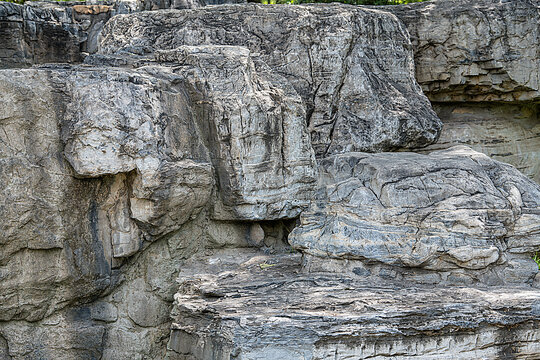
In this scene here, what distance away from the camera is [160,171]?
5070 millimetres

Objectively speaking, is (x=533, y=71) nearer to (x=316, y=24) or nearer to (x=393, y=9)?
(x=393, y=9)

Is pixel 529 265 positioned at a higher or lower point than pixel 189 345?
higher

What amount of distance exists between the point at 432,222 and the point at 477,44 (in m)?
3.52

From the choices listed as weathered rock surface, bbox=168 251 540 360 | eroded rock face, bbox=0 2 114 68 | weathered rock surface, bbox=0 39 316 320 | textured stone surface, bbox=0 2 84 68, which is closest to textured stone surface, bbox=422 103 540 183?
weathered rock surface, bbox=0 39 316 320

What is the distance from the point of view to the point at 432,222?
481 cm

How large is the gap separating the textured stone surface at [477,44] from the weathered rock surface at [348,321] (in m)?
3.67

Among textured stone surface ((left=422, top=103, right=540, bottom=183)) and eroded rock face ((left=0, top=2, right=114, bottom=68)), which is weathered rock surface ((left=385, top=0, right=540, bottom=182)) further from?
eroded rock face ((left=0, top=2, right=114, bottom=68))

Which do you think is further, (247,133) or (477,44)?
(477,44)

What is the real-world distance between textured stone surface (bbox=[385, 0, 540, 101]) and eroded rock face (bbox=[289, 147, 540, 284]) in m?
2.78

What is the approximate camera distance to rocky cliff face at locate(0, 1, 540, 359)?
170 inches

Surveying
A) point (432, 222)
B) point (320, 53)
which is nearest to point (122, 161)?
point (432, 222)

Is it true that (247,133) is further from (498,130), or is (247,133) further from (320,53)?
(498,130)

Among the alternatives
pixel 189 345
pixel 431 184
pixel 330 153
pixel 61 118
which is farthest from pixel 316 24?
pixel 189 345

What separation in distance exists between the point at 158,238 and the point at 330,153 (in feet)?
6.48
